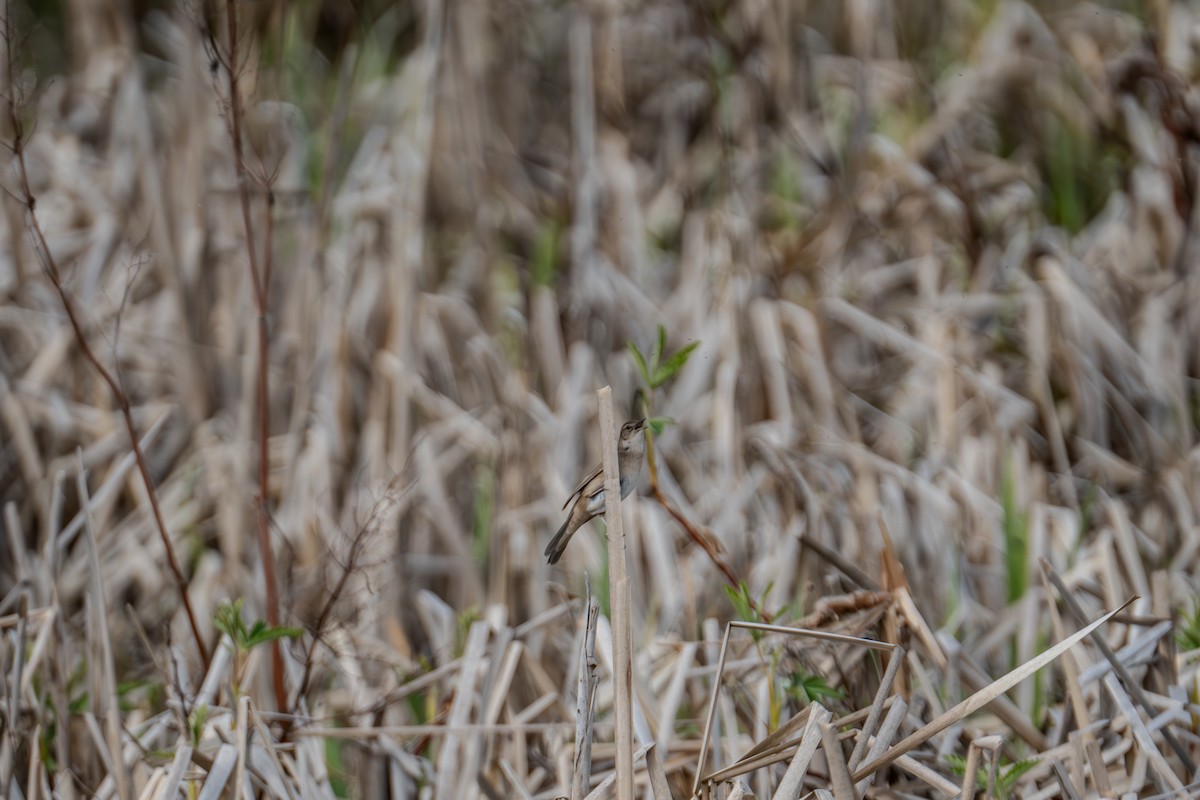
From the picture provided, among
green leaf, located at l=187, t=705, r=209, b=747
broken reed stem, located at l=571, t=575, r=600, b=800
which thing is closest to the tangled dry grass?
green leaf, located at l=187, t=705, r=209, b=747

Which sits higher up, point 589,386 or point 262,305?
point 262,305

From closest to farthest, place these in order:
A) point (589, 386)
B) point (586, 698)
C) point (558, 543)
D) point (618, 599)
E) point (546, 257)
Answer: point (618, 599), point (586, 698), point (558, 543), point (589, 386), point (546, 257)

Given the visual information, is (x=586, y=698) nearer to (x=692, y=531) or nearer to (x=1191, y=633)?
(x=692, y=531)

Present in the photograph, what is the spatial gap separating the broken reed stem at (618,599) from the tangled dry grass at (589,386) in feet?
0.65

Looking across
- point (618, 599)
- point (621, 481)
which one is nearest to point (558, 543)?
point (621, 481)

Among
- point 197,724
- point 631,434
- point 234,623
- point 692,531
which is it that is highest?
point 631,434

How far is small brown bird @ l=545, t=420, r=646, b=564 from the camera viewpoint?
3.77ft

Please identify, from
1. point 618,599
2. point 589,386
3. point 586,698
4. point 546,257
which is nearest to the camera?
point 618,599

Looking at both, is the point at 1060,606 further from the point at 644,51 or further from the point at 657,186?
the point at 644,51

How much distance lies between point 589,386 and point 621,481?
3.89 ft

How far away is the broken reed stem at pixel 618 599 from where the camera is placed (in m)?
0.98

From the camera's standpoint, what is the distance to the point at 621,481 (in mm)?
1166

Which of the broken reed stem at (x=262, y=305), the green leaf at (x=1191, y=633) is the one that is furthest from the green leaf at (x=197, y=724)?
the green leaf at (x=1191, y=633)

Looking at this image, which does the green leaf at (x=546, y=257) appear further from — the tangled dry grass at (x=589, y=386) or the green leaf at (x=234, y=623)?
the green leaf at (x=234, y=623)
